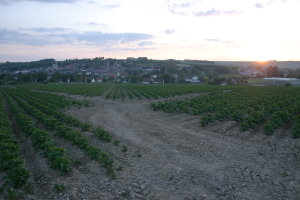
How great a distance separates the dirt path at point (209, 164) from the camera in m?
7.70

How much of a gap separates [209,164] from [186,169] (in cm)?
105

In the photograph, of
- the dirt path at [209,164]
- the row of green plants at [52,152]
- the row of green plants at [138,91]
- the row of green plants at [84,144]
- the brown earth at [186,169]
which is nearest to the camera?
the brown earth at [186,169]

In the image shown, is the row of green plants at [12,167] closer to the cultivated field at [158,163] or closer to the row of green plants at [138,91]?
the cultivated field at [158,163]

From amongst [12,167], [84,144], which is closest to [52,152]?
[12,167]

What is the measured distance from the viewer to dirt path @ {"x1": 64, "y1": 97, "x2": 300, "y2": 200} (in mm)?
7703

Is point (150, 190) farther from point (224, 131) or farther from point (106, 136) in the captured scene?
point (224, 131)

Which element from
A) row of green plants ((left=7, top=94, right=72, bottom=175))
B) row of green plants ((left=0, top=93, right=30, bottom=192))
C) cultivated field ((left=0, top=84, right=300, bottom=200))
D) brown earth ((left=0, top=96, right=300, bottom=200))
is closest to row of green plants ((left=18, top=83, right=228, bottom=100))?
cultivated field ((left=0, top=84, right=300, bottom=200))

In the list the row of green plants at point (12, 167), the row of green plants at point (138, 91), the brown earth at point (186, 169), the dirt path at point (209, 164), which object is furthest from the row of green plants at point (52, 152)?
the row of green plants at point (138, 91)

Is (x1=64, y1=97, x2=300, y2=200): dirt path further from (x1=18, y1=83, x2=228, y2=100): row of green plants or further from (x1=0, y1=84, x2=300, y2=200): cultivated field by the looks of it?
(x1=18, y1=83, x2=228, y2=100): row of green plants

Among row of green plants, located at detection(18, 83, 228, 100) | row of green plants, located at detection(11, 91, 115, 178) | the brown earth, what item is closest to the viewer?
the brown earth

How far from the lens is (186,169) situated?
9.43 metres

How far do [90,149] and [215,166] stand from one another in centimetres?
456

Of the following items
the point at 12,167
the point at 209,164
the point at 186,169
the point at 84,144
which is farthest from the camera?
the point at 84,144

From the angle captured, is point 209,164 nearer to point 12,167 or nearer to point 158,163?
point 158,163
